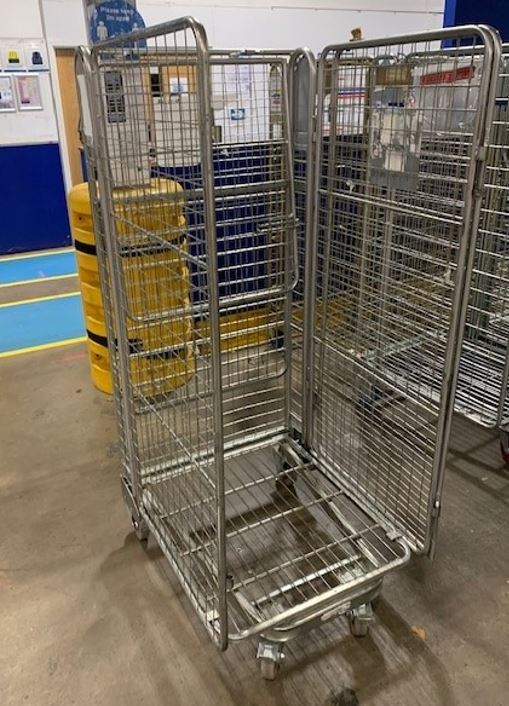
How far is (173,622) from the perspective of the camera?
207cm

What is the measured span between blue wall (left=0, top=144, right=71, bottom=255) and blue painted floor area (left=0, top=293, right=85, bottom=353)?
64.1 inches

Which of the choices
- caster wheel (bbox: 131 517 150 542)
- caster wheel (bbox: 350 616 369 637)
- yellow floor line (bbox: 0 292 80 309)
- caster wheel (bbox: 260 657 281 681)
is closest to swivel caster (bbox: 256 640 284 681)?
caster wheel (bbox: 260 657 281 681)

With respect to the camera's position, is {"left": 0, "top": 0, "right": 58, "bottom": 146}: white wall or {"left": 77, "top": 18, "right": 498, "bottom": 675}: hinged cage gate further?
{"left": 0, "top": 0, "right": 58, "bottom": 146}: white wall

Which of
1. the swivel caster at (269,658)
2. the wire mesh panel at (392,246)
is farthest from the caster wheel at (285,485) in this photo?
the swivel caster at (269,658)

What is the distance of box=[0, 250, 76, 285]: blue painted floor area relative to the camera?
559cm

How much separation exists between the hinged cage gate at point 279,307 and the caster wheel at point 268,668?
0.05 ft

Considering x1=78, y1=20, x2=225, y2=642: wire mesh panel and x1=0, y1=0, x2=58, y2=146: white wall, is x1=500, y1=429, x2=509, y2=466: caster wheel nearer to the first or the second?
x1=78, y1=20, x2=225, y2=642: wire mesh panel

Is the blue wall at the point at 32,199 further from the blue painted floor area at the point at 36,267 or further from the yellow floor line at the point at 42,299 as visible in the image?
the yellow floor line at the point at 42,299

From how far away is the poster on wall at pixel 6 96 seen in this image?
5.70 meters

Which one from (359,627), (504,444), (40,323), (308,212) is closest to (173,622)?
(359,627)

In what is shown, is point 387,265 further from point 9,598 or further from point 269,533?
point 9,598

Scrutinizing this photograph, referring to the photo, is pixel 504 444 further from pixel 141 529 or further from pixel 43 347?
pixel 43 347

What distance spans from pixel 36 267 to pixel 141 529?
4.17 m

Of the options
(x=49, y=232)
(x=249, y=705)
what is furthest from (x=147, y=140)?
(x=49, y=232)
